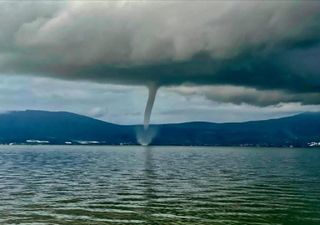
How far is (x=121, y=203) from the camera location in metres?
51.2

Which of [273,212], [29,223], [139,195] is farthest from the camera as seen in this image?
[139,195]

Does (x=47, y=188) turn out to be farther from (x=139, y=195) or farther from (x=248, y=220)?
(x=248, y=220)

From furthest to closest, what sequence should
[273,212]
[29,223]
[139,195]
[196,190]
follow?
1. [196,190]
2. [139,195]
3. [273,212]
4. [29,223]

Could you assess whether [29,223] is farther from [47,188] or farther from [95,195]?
[47,188]

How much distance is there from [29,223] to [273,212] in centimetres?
2343

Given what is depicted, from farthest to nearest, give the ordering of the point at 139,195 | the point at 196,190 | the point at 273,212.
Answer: the point at 196,190
the point at 139,195
the point at 273,212

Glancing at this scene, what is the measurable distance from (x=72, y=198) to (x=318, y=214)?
2774 cm

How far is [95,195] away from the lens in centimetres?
5834

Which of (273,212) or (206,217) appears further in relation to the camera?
(273,212)

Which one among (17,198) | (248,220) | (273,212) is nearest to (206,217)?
(248,220)

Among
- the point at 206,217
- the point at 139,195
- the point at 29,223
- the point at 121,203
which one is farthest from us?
the point at 139,195

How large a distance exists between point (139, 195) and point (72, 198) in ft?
28.4

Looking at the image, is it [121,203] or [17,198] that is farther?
[17,198]

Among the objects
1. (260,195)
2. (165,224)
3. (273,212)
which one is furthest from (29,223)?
(260,195)
